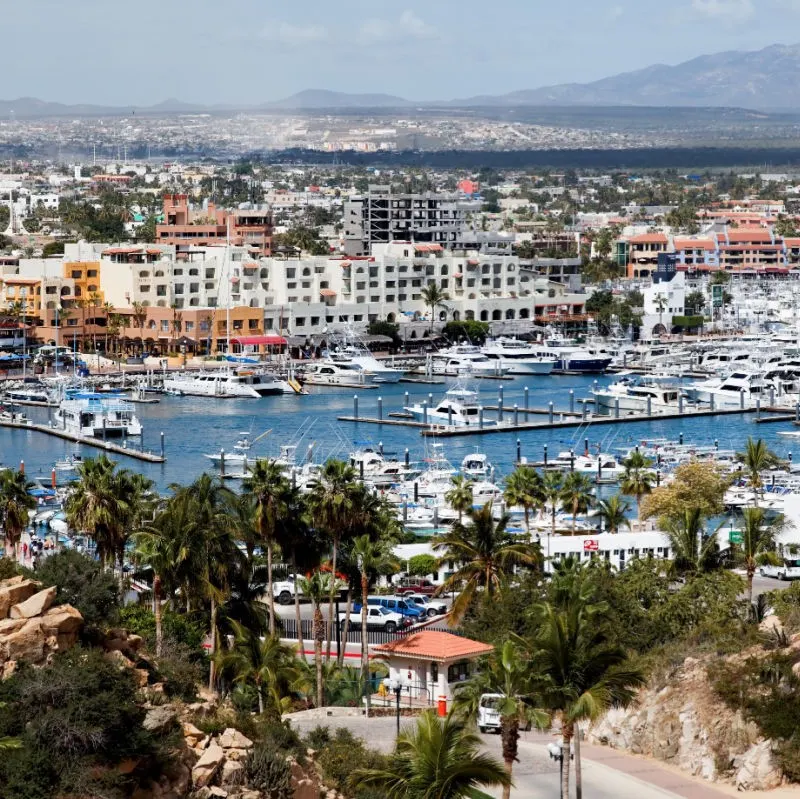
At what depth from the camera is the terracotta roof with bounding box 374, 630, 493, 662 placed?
63.3 feet

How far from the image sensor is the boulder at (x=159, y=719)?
42.2 feet

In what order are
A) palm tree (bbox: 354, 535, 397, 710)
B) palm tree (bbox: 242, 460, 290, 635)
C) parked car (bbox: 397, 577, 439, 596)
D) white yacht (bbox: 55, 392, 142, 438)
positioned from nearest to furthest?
1. palm tree (bbox: 354, 535, 397, 710)
2. palm tree (bbox: 242, 460, 290, 635)
3. parked car (bbox: 397, 577, 439, 596)
4. white yacht (bbox: 55, 392, 142, 438)

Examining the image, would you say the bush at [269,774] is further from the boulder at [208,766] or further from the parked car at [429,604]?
the parked car at [429,604]

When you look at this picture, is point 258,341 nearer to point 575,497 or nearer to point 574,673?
point 575,497

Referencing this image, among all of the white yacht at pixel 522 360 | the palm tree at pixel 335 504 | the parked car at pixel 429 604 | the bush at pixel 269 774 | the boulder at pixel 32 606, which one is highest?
the boulder at pixel 32 606

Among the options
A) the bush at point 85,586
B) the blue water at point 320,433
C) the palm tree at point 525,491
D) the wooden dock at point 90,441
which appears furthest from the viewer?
the blue water at point 320,433

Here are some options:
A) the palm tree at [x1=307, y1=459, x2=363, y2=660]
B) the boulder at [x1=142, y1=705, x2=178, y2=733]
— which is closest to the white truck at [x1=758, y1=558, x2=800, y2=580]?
the palm tree at [x1=307, y1=459, x2=363, y2=660]

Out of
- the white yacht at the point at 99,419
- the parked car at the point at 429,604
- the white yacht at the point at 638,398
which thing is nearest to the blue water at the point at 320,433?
the white yacht at the point at 99,419

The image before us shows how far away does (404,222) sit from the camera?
9612cm

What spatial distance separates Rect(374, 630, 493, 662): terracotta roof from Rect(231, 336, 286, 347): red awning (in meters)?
56.1

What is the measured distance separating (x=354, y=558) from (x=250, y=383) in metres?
44.2

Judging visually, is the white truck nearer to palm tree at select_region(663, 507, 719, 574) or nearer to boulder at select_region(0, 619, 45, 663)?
palm tree at select_region(663, 507, 719, 574)

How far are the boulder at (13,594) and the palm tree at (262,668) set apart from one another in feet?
17.9

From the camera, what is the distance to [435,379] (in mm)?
70500
